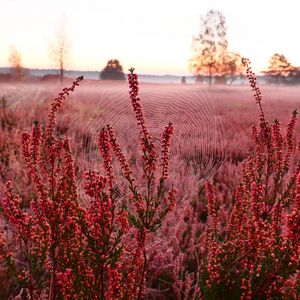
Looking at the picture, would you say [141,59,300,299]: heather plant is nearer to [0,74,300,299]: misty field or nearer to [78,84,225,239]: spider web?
[0,74,300,299]: misty field

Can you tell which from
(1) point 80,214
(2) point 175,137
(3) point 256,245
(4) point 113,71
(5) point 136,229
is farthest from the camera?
(4) point 113,71

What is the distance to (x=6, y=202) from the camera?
172 cm

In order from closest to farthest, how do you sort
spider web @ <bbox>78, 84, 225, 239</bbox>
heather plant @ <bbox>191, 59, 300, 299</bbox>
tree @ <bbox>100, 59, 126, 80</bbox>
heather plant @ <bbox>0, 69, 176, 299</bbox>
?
heather plant @ <bbox>0, 69, 176, 299</bbox>
heather plant @ <bbox>191, 59, 300, 299</bbox>
spider web @ <bbox>78, 84, 225, 239</bbox>
tree @ <bbox>100, 59, 126, 80</bbox>

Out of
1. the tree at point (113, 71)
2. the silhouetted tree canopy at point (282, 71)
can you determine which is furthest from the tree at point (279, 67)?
the tree at point (113, 71)

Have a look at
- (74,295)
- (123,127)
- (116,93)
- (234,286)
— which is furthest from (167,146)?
(116,93)

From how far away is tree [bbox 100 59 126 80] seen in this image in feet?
261

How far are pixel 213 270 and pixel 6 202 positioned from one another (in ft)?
4.75

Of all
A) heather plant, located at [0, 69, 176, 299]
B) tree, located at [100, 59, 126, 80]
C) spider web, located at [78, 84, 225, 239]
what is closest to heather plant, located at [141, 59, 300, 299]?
heather plant, located at [0, 69, 176, 299]

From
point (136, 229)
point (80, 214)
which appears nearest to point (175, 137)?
point (136, 229)

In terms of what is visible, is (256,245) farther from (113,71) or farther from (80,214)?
(113,71)

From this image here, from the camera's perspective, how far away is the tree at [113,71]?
3127 inches

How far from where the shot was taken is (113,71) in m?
80.4

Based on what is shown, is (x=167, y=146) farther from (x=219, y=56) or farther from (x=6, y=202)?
(x=219, y=56)

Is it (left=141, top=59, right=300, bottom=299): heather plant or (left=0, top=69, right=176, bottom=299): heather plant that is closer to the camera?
(left=0, top=69, right=176, bottom=299): heather plant
